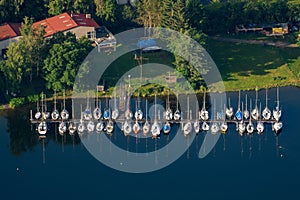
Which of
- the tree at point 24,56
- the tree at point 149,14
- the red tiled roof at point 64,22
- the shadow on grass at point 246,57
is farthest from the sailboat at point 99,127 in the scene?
the tree at point 149,14

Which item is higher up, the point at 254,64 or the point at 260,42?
the point at 260,42

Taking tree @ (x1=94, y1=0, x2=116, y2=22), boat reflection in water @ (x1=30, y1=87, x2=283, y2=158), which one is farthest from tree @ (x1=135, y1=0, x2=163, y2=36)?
boat reflection in water @ (x1=30, y1=87, x2=283, y2=158)

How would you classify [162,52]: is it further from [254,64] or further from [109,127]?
[109,127]

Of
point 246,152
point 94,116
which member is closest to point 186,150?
point 246,152

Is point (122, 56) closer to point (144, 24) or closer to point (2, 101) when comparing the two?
point (144, 24)

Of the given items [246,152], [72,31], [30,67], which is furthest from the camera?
[72,31]

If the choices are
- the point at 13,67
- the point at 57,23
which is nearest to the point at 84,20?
the point at 57,23

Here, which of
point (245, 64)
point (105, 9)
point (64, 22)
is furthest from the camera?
point (105, 9)
